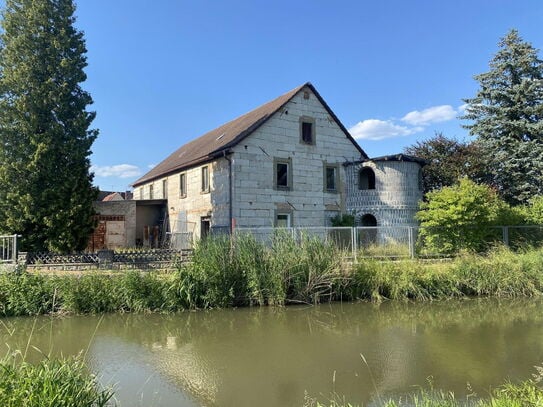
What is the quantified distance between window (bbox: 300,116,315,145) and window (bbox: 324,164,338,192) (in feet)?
5.35

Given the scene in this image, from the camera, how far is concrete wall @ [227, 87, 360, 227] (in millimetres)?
20469

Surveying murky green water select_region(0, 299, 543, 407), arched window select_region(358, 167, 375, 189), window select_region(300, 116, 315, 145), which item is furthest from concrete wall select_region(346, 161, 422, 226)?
murky green water select_region(0, 299, 543, 407)

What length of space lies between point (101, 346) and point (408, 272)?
9.29 meters

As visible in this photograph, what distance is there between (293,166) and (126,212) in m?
11.2

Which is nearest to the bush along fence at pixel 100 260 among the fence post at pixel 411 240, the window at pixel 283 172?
the window at pixel 283 172

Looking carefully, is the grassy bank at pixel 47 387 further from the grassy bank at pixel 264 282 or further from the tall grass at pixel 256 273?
the tall grass at pixel 256 273

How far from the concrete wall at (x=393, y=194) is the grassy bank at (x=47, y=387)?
1887 cm

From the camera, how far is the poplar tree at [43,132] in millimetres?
16156

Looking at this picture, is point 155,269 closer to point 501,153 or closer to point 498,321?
point 498,321

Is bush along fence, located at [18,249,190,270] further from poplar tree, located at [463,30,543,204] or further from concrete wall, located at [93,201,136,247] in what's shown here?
poplar tree, located at [463,30,543,204]

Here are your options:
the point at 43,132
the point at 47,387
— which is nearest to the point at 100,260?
the point at 43,132

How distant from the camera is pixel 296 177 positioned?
72.0 ft

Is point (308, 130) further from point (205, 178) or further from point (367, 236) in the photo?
point (367, 236)

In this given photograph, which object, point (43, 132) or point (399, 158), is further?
point (399, 158)
